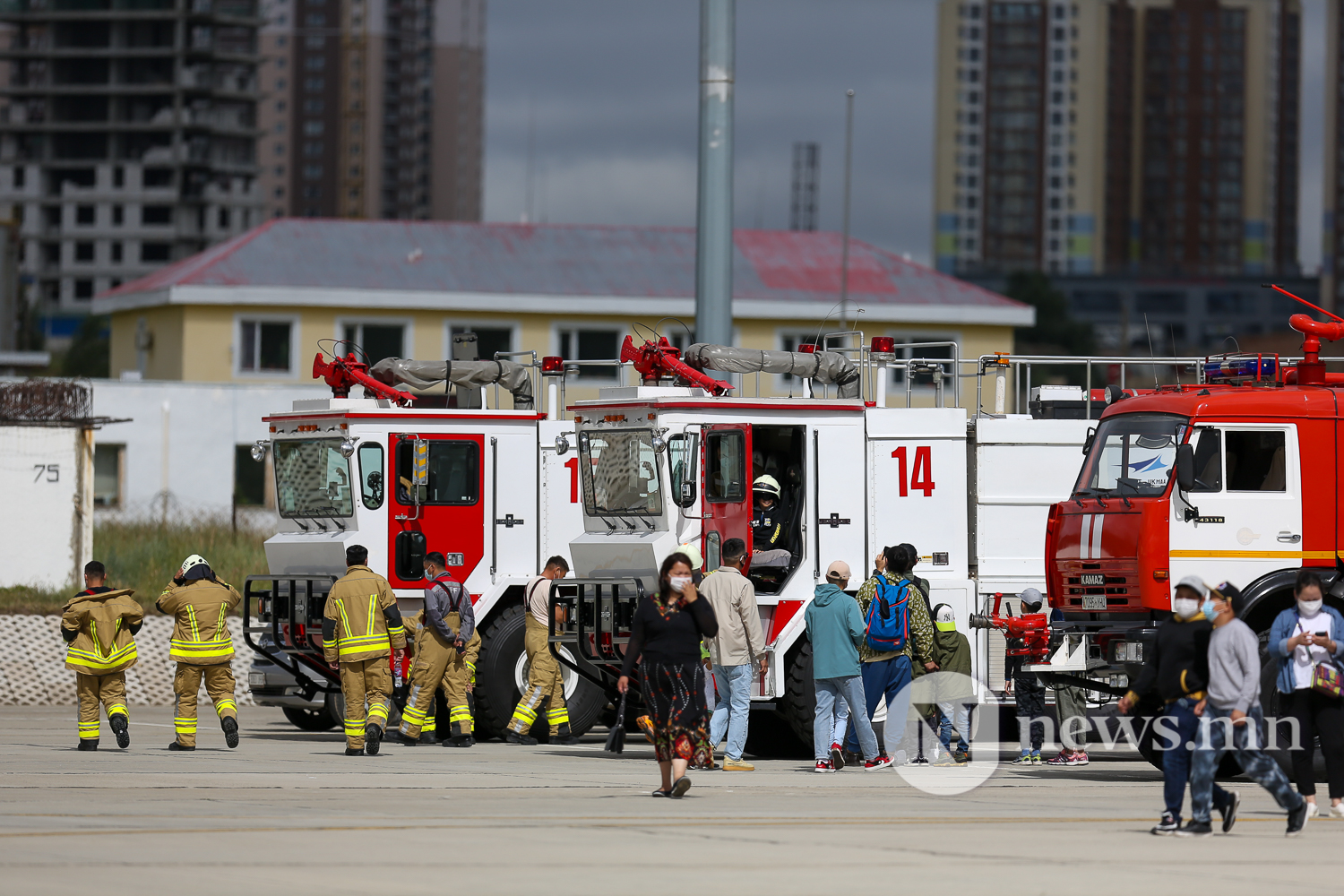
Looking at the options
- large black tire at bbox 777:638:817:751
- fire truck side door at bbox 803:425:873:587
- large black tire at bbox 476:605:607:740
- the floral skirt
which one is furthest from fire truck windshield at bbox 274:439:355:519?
the floral skirt

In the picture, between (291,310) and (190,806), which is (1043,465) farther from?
(291,310)

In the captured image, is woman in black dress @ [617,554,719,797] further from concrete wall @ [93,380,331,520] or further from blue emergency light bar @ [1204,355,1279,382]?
concrete wall @ [93,380,331,520]

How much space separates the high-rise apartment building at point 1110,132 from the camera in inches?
6969

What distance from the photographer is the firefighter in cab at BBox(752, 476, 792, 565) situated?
57.4ft

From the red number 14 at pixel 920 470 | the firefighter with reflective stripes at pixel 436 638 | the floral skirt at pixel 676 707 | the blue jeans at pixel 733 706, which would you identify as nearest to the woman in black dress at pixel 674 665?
the floral skirt at pixel 676 707

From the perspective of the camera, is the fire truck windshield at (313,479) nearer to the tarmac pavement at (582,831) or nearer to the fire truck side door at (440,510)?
the fire truck side door at (440,510)

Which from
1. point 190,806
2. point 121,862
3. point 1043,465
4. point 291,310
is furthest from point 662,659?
point 291,310

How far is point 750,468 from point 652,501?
937 millimetres

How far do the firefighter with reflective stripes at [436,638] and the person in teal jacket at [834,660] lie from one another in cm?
372

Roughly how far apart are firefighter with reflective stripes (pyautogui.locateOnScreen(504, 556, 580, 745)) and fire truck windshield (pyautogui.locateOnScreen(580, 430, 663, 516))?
75 cm

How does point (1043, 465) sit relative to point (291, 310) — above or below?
below

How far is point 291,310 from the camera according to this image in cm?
5025

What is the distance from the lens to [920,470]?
1802cm

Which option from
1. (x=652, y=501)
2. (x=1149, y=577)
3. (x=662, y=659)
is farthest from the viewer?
(x=652, y=501)
